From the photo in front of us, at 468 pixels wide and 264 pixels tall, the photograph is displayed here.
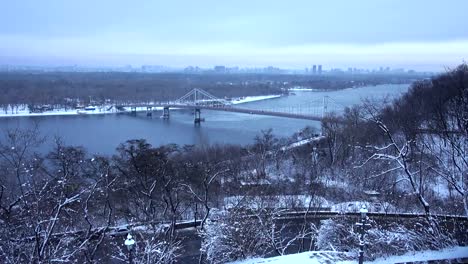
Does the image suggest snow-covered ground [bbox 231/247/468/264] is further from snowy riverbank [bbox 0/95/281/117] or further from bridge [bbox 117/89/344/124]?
snowy riverbank [bbox 0/95/281/117]

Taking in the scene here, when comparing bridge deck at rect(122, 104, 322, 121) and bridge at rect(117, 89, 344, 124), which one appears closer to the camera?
bridge deck at rect(122, 104, 322, 121)

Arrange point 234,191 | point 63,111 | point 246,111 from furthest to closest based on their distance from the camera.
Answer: point 63,111, point 246,111, point 234,191

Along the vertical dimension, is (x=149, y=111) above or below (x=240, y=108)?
below

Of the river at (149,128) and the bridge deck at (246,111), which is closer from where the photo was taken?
the river at (149,128)

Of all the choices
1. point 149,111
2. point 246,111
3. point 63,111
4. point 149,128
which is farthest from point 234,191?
point 63,111

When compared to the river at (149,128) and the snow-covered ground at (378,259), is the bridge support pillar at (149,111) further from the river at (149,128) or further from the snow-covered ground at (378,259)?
the snow-covered ground at (378,259)

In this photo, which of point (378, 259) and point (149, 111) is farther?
point (149, 111)

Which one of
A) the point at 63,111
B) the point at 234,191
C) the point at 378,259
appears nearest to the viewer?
the point at 378,259

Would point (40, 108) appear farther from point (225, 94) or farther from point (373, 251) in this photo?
point (373, 251)

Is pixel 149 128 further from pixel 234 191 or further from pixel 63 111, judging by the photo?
pixel 234 191

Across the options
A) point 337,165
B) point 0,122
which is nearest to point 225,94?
point 0,122

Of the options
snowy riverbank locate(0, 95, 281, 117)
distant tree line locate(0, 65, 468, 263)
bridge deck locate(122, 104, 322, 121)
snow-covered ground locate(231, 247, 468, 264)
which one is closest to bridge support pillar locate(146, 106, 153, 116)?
bridge deck locate(122, 104, 322, 121)

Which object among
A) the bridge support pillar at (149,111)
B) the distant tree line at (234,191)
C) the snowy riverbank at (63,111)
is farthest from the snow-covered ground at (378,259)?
the bridge support pillar at (149,111)
